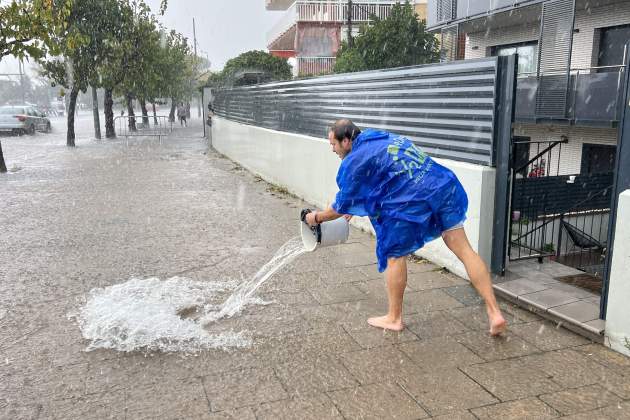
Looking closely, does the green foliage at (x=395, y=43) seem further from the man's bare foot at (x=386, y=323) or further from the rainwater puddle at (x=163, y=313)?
the man's bare foot at (x=386, y=323)

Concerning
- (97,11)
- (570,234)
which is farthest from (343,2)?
(570,234)

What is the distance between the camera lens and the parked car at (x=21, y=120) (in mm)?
27641

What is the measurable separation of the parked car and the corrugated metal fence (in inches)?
915

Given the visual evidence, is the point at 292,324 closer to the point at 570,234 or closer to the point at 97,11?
the point at 570,234

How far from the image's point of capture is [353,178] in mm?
3697

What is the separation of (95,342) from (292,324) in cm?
138

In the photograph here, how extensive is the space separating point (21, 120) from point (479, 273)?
2932 cm

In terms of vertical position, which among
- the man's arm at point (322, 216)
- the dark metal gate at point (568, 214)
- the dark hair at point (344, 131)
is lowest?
the dark metal gate at point (568, 214)

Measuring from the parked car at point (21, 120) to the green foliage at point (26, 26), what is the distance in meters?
17.8

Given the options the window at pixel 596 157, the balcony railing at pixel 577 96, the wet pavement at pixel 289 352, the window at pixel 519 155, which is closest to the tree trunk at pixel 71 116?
the wet pavement at pixel 289 352

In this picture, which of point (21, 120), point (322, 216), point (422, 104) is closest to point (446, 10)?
point (422, 104)

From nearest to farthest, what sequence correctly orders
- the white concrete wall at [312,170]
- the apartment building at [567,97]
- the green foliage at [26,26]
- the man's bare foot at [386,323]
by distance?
the man's bare foot at [386,323], the white concrete wall at [312,170], the apartment building at [567,97], the green foliage at [26,26]

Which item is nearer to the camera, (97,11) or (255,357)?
(255,357)

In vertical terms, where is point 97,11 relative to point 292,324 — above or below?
above
